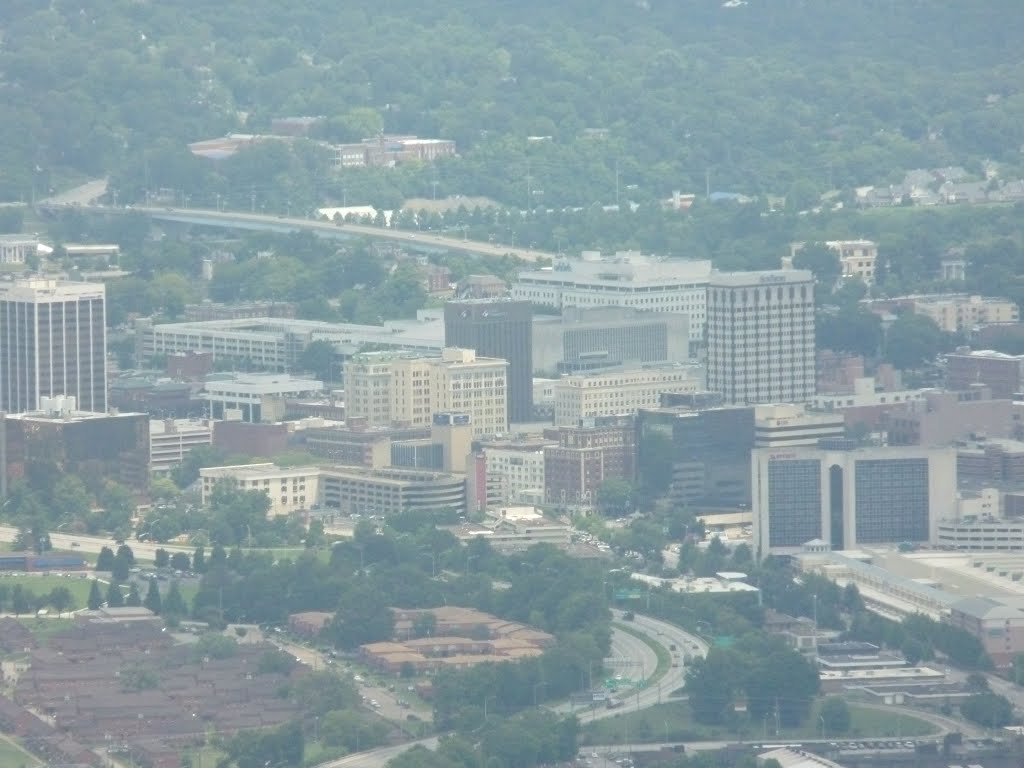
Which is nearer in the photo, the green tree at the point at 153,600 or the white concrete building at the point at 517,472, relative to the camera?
the green tree at the point at 153,600

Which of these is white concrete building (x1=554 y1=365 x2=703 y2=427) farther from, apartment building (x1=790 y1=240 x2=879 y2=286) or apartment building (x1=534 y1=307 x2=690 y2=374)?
apartment building (x1=790 y1=240 x2=879 y2=286)

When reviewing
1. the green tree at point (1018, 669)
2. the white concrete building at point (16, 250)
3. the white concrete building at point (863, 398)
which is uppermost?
the white concrete building at point (16, 250)

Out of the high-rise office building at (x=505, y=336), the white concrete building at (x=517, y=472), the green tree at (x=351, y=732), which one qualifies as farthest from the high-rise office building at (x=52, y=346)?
the green tree at (x=351, y=732)

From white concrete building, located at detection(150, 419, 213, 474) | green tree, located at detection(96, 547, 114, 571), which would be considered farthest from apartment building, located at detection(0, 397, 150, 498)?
green tree, located at detection(96, 547, 114, 571)

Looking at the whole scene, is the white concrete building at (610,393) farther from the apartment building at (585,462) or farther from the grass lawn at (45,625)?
the grass lawn at (45,625)

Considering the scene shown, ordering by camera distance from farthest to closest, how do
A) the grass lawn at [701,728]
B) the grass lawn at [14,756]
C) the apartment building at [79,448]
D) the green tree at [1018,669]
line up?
the apartment building at [79,448]
the green tree at [1018,669]
the grass lawn at [701,728]
the grass lawn at [14,756]

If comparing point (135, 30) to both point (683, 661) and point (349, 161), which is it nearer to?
point (349, 161)

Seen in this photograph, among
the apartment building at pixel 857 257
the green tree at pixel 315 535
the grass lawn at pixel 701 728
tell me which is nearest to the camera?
the grass lawn at pixel 701 728
